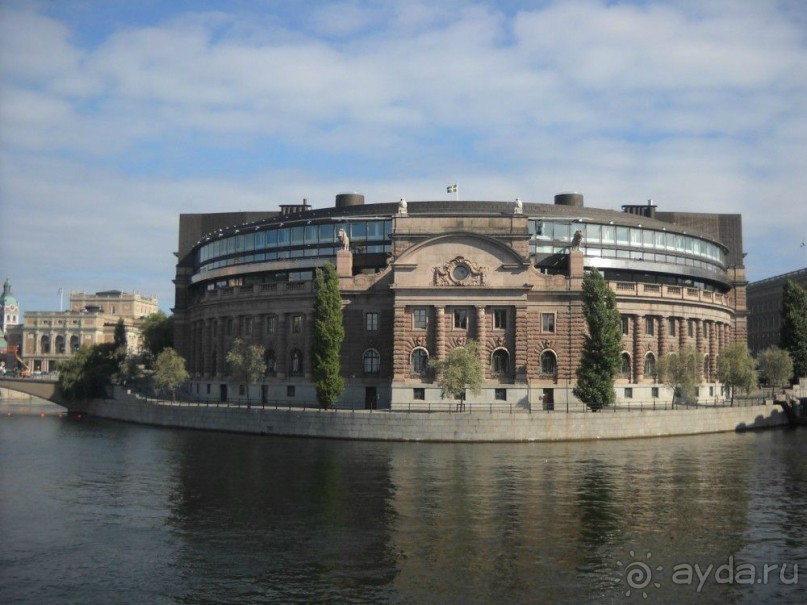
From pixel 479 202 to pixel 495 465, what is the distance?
53.2 m

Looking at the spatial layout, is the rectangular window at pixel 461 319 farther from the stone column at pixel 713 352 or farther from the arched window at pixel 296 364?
the stone column at pixel 713 352

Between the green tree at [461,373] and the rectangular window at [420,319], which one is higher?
the rectangular window at [420,319]

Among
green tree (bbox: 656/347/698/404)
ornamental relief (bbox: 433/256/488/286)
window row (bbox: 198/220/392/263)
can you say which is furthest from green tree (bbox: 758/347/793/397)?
window row (bbox: 198/220/392/263)

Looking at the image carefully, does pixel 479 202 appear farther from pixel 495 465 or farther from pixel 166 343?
pixel 166 343

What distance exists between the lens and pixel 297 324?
103m

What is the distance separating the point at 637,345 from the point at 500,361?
20960mm

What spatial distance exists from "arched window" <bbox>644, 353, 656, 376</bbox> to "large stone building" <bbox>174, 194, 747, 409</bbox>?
0.64 ft

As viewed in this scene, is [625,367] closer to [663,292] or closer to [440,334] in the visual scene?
[663,292]

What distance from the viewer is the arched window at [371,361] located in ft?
310

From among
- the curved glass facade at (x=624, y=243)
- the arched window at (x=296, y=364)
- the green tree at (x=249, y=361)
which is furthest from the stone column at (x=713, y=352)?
the green tree at (x=249, y=361)

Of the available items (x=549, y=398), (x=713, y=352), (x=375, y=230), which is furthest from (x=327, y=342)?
(x=713, y=352)

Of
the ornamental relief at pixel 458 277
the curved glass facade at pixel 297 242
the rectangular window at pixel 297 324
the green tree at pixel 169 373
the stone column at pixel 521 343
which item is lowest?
the green tree at pixel 169 373

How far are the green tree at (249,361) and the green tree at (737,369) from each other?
58.0m

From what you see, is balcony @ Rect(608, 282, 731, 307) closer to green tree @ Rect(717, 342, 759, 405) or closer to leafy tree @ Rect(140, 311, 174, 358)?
green tree @ Rect(717, 342, 759, 405)
